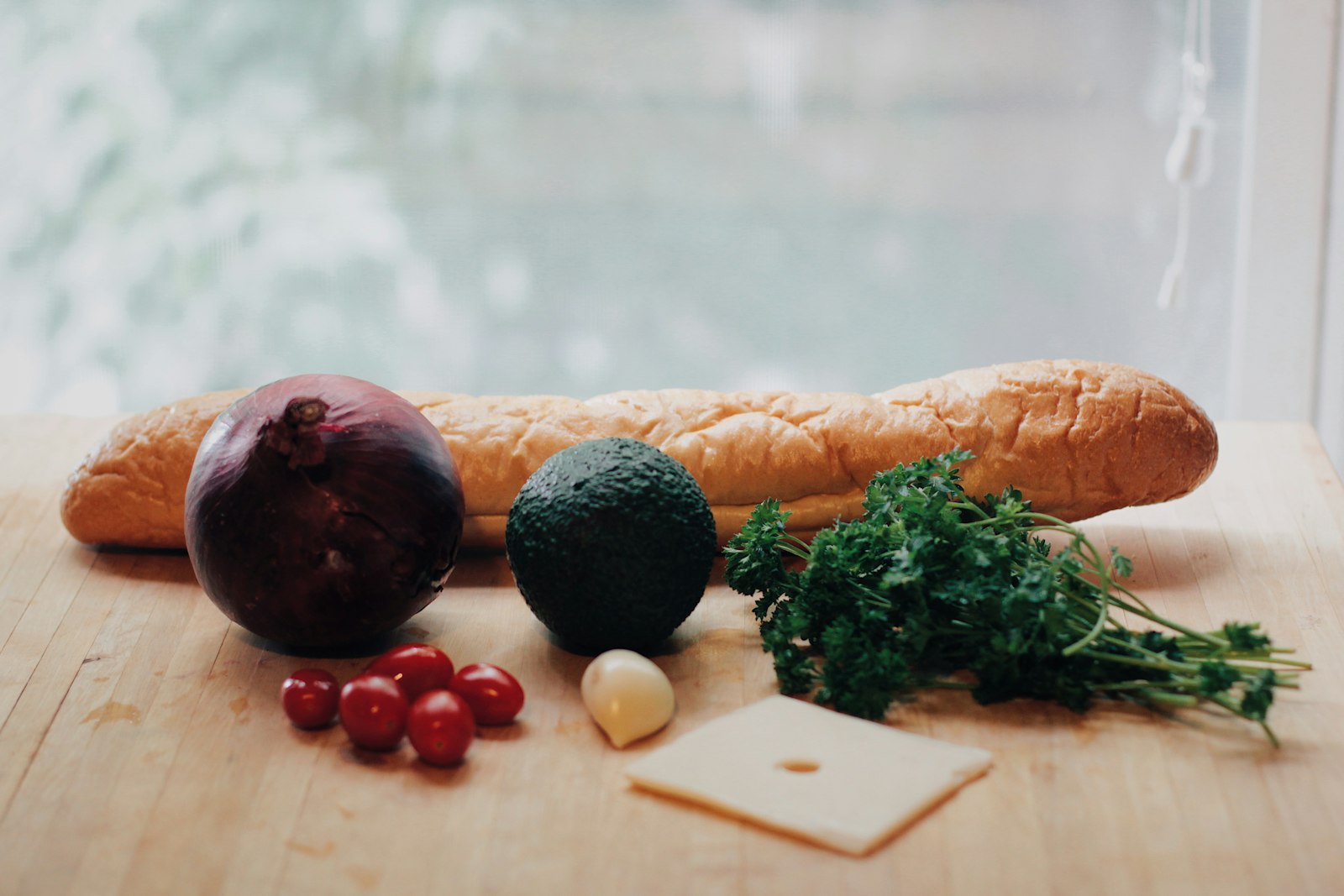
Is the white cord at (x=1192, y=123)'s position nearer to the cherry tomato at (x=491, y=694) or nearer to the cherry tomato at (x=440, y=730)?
the cherry tomato at (x=491, y=694)

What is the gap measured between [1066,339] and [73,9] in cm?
307

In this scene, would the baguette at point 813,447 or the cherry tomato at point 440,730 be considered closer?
A: the cherry tomato at point 440,730

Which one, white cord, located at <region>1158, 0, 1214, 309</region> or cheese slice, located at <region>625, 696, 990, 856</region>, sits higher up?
white cord, located at <region>1158, 0, 1214, 309</region>

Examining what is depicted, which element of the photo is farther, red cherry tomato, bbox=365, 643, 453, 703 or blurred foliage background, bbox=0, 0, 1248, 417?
blurred foliage background, bbox=0, 0, 1248, 417

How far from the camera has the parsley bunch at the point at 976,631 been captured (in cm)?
160

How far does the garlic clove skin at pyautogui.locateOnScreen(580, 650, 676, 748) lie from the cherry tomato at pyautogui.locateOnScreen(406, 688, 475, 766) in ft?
0.54

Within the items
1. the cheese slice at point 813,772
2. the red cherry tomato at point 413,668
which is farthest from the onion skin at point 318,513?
the cheese slice at point 813,772

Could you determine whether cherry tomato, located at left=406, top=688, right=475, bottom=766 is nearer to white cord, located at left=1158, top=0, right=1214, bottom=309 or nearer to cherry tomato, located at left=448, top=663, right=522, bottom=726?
cherry tomato, located at left=448, top=663, right=522, bottom=726

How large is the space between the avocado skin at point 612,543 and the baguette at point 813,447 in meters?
0.35

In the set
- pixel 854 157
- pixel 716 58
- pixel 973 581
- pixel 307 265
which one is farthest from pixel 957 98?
pixel 973 581

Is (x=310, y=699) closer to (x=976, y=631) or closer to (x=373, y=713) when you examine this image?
(x=373, y=713)

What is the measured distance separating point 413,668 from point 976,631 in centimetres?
75

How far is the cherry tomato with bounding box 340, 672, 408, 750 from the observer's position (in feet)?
5.07

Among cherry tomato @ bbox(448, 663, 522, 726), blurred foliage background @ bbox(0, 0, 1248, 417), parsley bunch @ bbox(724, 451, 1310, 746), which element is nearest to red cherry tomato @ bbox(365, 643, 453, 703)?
cherry tomato @ bbox(448, 663, 522, 726)
